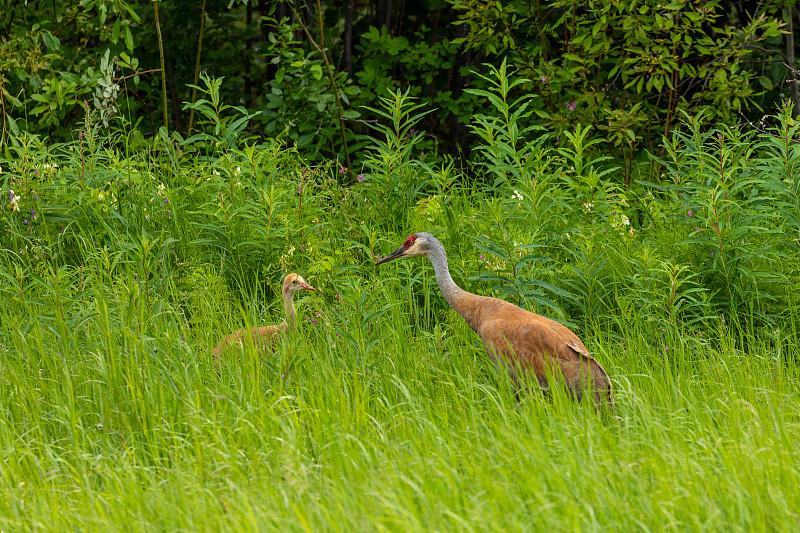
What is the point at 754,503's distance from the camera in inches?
130

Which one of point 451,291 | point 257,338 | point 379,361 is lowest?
point 379,361

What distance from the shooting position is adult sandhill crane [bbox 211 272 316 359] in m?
5.23

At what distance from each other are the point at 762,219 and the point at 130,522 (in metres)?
4.79

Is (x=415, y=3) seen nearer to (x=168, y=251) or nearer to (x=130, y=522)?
(x=168, y=251)

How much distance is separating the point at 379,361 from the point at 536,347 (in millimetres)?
918

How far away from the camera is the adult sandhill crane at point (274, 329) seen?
523cm

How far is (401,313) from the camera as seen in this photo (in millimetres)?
5719

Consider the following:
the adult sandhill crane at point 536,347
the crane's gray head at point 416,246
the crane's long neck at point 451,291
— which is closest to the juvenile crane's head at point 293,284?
the crane's gray head at point 416,246

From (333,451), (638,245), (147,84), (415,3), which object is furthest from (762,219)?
(147,84)

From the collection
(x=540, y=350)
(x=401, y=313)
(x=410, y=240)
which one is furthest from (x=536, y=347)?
(x=410, y=240)

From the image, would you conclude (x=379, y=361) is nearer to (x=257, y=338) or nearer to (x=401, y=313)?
(x=401, y=313)

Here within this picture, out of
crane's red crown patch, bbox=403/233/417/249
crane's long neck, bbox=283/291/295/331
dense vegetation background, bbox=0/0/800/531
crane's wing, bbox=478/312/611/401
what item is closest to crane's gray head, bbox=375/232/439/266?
crane's red crown patch, bbox=403/233/417/249

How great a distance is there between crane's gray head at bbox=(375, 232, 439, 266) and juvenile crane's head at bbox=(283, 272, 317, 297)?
0.56 m

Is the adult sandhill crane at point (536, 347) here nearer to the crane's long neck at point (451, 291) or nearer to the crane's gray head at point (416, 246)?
the crane's long neck at point (451, 291)
